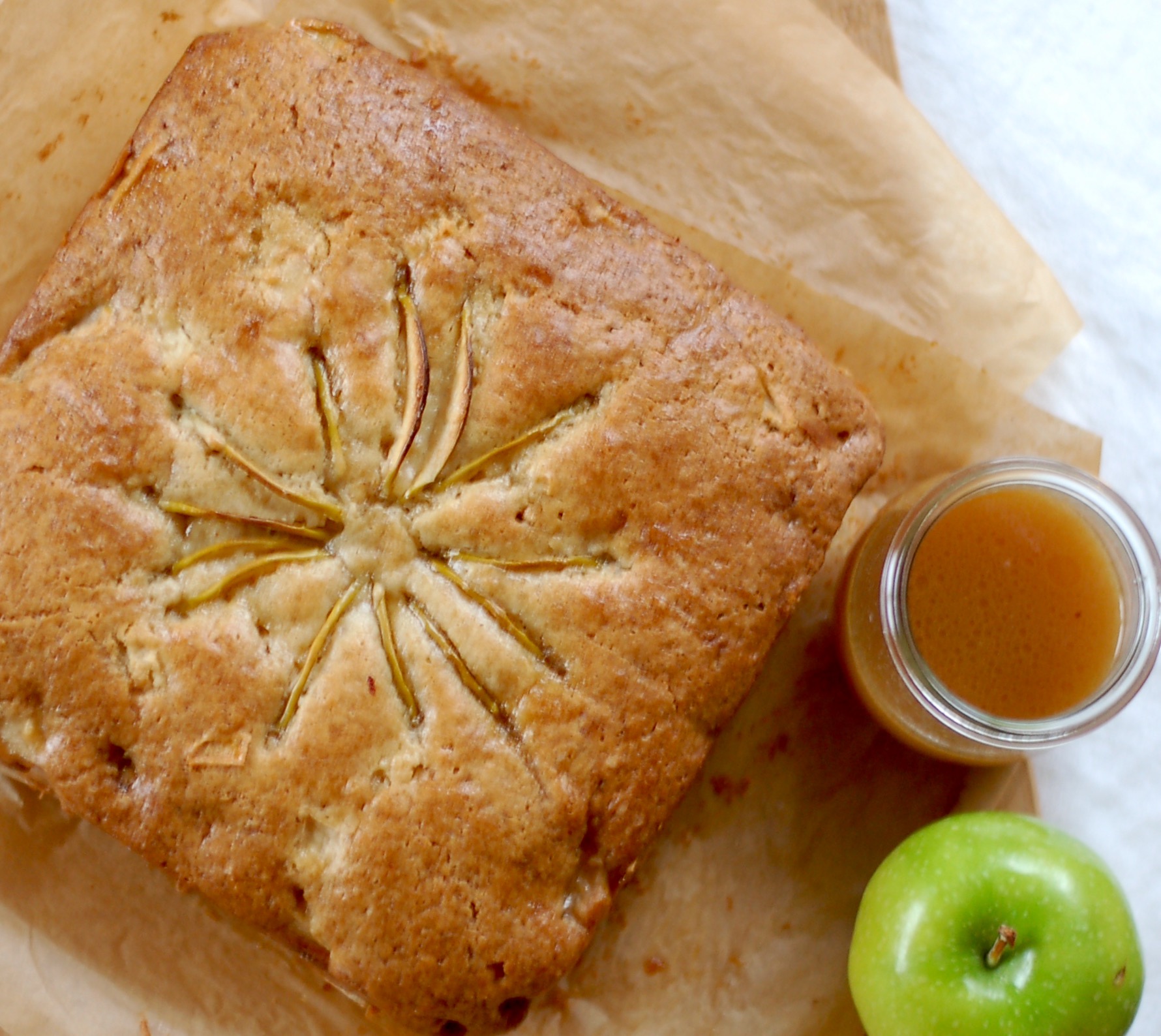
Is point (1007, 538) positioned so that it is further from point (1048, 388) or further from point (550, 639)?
point (550, 639)

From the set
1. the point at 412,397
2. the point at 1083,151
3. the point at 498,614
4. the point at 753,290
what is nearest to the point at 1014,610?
the point at 753,290

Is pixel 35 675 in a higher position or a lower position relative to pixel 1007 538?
higher

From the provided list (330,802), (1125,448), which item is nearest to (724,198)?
(1125,448)

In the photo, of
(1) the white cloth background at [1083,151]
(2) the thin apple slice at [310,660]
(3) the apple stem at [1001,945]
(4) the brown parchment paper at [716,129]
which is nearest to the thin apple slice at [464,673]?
(2) the thin apple slice at [310,660]

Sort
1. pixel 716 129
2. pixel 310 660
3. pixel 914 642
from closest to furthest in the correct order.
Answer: pixel 310 660, pixel 914 642, pixel 716 129

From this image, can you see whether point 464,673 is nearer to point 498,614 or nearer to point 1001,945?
point 498,614

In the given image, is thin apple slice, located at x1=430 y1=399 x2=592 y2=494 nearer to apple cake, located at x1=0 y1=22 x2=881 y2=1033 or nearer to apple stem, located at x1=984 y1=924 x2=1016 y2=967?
apple cake, located at x1=0 y1=22 x2=881 y2=1033
